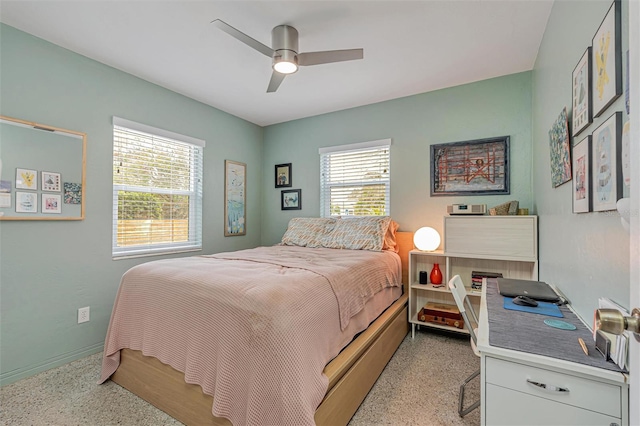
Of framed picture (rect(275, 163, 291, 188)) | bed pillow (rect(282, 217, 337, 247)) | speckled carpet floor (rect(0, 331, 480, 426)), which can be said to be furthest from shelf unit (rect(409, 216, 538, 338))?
framed picture (rect(275, 163, 291, 188))

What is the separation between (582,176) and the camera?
129 cm

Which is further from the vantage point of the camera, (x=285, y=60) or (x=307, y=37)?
(x=307, y=37)

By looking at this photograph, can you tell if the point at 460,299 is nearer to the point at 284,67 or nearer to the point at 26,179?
the point at 284,67

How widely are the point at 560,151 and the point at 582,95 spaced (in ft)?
1.38

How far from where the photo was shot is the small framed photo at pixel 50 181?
7.23 feet

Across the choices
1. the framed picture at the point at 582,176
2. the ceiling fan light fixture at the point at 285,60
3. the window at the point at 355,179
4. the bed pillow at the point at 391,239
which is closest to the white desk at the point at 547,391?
the framed picture at the point at 582,176

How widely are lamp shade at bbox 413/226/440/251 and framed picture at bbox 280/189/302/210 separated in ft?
5.60

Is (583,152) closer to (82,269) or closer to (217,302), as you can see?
(217,302)

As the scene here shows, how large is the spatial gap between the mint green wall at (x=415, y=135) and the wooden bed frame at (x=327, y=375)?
5.27 feet

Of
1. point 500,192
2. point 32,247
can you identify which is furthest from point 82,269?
point 500,192

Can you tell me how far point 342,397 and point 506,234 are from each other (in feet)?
6.20

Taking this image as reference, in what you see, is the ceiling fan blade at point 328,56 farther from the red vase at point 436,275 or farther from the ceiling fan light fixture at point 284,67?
the red vase at point 436,275

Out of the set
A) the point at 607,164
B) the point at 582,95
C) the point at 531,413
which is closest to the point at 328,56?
the point at 582,95

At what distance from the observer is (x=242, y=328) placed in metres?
1.32
